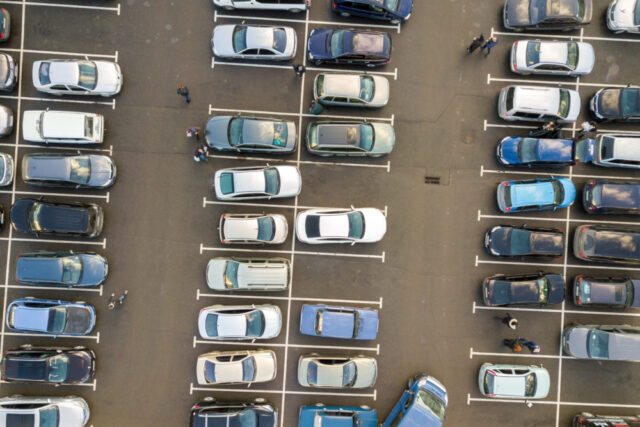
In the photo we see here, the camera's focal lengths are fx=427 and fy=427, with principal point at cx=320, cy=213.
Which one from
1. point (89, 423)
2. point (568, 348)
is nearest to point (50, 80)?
point (89, 423)

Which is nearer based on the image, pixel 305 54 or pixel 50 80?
pixel 50 80

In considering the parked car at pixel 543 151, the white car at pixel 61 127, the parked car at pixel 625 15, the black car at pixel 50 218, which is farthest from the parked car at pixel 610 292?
the white car at pixel 61 127

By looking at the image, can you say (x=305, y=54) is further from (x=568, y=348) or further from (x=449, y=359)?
(x=568, y=348)

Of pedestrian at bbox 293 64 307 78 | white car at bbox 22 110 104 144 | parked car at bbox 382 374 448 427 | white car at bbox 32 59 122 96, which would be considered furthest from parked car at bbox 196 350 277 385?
white car at bbox 32 59 122 96

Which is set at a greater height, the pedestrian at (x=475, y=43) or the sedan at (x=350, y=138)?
the pedestrian at (x=475, y=43)

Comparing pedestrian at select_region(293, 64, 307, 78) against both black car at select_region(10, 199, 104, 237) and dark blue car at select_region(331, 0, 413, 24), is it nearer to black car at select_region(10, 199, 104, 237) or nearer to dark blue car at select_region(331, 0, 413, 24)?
dark blue car at select_region(331, 0, 413, 24)

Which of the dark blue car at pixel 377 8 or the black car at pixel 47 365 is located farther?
the dark blue car at pixel 377 8

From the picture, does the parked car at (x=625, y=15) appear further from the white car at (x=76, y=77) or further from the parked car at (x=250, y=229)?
the white car at (x=76, y=77)
